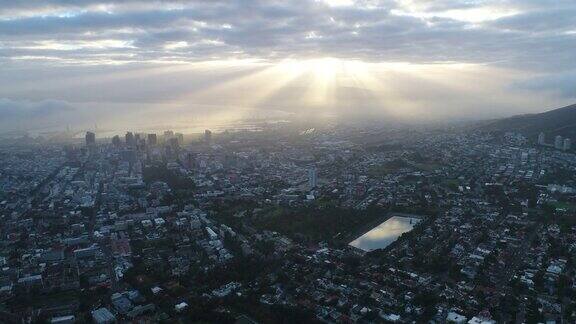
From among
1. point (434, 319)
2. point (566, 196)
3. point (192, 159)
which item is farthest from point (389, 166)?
point (434, 319)

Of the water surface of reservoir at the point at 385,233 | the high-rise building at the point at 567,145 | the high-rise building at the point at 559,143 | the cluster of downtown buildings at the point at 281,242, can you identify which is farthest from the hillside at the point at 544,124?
the water surface of reservoir at the point at 385,233

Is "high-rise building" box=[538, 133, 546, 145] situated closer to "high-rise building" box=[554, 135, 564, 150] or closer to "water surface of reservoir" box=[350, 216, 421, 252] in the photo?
"high-rise building" box=[554, 135, 564, 150]

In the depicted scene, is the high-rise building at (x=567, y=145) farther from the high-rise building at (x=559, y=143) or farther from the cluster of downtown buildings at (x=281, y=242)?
the cluster of downtown buildings at (x=281, y=242)

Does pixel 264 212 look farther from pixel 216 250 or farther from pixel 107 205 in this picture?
pixel 107 205

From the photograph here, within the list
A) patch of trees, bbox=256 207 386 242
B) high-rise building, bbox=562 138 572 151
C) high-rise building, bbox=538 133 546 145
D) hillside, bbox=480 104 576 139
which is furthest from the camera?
hillside, bbox=480 104 576 139

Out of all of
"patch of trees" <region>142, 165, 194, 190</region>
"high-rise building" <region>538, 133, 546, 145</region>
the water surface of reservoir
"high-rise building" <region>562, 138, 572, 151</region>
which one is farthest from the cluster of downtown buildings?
"high-rise building" <region>538, 133, 546, 145</region>

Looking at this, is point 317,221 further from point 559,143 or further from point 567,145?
point 559,143

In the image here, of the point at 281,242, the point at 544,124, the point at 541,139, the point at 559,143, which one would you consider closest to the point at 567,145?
the point at 559,143
